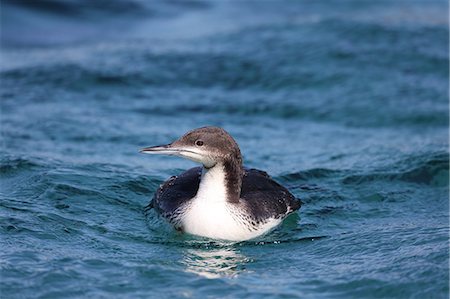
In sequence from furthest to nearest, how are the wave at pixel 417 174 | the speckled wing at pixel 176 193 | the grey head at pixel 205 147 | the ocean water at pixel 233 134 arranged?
the wave at pixel 417 174
the speckled wing at pixel 176 193
the grey head at pixel 205 147
the ocean water at pixel 233 134

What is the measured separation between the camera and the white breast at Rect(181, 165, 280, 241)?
27.2 ft

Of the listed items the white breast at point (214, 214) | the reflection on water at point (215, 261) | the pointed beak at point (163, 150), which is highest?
the pointed beak at point (163, 150)

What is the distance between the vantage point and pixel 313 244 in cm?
858

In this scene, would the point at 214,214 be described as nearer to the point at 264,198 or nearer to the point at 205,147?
the point at 205,147

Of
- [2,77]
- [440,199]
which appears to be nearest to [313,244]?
[440,199]

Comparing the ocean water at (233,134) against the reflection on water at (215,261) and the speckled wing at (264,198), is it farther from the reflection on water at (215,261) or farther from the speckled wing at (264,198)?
the speckled wing at (264,198)

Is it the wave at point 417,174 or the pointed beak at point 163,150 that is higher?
the pointed beak at point 163,150

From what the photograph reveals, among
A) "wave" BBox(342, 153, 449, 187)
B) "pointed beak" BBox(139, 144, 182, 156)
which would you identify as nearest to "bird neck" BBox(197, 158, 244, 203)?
"pointed beak" BBox(139, 144, 182, 156)

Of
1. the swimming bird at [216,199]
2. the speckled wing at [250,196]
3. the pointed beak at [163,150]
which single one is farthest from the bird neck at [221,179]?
the pointed beak at [163,150]

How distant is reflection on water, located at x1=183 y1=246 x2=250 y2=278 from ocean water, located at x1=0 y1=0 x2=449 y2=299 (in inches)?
0.9

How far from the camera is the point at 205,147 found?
8.19 m

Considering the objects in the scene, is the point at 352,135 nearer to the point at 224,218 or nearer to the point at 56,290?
the point at 224,218

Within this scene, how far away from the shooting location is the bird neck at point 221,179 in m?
8.38

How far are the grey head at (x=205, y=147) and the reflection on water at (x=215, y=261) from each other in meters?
0.82
